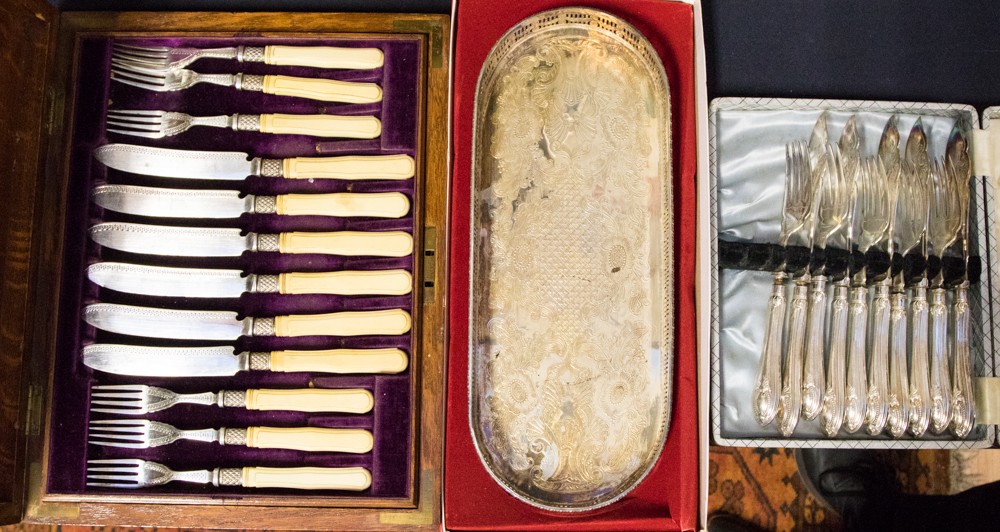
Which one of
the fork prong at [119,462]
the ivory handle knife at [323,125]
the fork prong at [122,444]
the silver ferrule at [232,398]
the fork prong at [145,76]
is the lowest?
the fork prong at [119,462]

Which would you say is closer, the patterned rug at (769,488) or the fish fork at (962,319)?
the fish fork at (962,319)

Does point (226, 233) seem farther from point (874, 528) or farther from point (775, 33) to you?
point (874, 528)

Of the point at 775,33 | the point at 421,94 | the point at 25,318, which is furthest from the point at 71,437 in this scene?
the point at 775,33

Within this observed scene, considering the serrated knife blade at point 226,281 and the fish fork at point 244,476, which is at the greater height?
the serrated knife blade at point 226,281

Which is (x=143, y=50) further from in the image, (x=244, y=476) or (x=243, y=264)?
(x=244, y=476)

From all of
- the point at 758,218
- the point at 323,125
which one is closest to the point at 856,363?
the point at 758,218

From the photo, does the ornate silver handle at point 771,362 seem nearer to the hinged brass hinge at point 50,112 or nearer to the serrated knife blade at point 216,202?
the serrated knife blade at point 216,202

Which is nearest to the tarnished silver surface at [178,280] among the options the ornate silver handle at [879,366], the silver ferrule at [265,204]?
the silver ferrule at [265,204]
